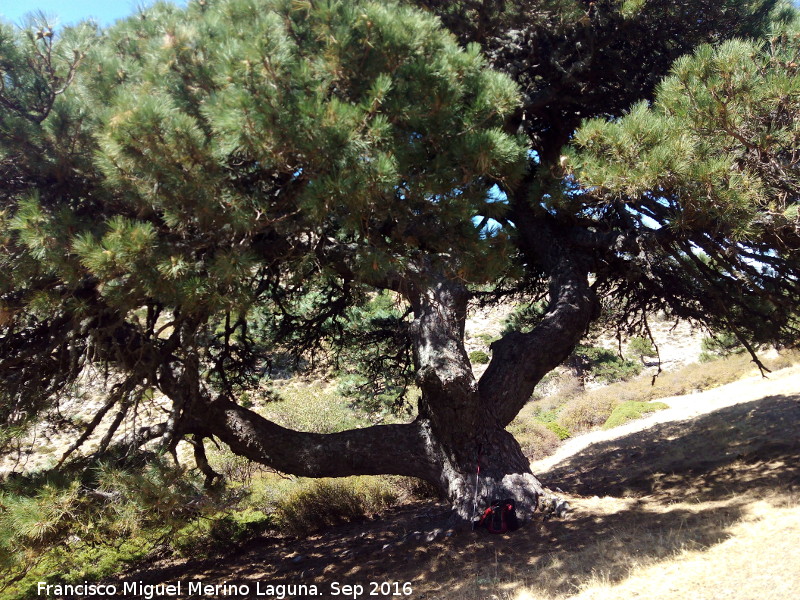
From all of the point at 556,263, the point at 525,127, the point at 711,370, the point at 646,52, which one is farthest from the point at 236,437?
the point at 711,370

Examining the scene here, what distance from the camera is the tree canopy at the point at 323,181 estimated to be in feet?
10.4

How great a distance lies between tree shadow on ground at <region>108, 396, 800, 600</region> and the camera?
4059 mm

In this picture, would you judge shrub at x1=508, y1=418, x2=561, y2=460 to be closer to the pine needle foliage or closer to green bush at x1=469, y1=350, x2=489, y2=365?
green bush at x1=469, y1=350, x2=489, y2=365

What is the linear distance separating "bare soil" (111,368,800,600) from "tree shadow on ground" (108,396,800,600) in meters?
0.02

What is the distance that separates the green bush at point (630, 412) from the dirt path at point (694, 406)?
33 centimetres

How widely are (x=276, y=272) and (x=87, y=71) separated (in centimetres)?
189

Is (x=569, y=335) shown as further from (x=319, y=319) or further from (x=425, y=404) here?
(x=319, y=319)

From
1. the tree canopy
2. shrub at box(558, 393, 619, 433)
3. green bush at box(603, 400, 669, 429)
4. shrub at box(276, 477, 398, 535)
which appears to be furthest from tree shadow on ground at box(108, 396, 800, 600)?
shrub at box(558, 393, 619, 433)

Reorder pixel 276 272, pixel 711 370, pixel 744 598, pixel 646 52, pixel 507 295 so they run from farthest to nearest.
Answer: pixel 711 370, pixel 507 295, pixel 646 52, pixel 276 272, pixel 744 598

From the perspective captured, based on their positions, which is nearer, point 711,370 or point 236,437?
point 236,437

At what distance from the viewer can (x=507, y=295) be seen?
25.7ft

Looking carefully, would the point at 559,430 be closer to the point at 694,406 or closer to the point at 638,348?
the point at 694,406

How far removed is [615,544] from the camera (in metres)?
4.28

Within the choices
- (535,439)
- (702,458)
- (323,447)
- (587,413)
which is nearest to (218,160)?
(323,447)
